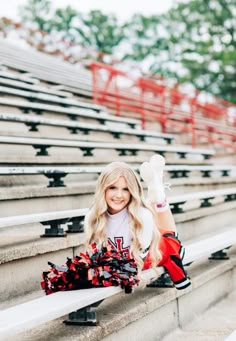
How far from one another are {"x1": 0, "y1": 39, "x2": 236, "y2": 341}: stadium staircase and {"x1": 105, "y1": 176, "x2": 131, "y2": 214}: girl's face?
15.3 inches

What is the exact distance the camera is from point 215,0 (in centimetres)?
2897

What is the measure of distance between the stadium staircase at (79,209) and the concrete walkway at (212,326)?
26 mm

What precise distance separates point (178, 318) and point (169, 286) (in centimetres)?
18

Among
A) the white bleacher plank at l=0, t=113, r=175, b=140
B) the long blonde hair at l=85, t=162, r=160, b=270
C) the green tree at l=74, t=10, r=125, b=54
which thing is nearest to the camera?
the long blonde hair at l=85, t=162, r=160, b=270

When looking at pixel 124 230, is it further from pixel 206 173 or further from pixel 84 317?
pixel 206 173

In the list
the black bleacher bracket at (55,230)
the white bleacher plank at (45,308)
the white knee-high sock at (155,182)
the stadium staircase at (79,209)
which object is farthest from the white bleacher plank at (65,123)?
the white bleacher plank at (45,308)

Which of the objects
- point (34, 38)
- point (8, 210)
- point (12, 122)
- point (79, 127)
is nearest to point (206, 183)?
point (79, 127)

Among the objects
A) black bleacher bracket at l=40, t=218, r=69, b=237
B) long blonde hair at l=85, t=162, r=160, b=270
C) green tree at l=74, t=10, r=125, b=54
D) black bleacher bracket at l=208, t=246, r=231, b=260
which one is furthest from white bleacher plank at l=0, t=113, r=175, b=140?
green tree at l=74, t=10, r=125, b=54

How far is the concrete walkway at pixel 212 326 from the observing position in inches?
120

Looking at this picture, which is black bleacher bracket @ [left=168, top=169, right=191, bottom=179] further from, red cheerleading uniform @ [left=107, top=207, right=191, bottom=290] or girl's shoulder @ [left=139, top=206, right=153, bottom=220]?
girl's shoulder @ [left=139, top=206, right=153, bottom=220]

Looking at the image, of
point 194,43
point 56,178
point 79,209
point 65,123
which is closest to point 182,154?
point 65,123

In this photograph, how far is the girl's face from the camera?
283cm

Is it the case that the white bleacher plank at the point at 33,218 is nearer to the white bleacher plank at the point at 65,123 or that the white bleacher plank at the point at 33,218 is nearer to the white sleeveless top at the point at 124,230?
the white sleeveless top at the point at 124,230

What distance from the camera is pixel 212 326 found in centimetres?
327
